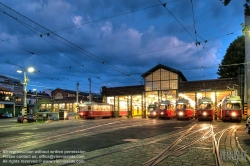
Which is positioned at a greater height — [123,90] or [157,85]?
[157,85]

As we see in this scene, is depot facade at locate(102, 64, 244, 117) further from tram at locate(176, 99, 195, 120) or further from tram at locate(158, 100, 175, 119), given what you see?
tram at locate(176, 99, 195, 120)

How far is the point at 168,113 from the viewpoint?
39938 millimetres

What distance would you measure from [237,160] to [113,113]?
4607 centimetres

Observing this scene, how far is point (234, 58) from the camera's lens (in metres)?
43.6

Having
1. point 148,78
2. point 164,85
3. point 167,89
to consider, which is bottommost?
point 167,89

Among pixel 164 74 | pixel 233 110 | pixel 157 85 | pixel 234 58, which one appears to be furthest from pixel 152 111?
pixel 234 58

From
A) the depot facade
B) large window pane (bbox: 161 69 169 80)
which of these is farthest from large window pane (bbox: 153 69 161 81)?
large window pane (bbox: 161 69 169 80)

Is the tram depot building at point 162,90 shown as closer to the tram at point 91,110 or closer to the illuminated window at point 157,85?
the illuminated window at point 157,85

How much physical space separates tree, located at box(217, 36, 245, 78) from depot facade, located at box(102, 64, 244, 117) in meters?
4.10

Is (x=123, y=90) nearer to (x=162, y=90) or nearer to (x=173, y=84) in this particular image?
(x=162, y=90)

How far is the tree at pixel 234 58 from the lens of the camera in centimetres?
4300

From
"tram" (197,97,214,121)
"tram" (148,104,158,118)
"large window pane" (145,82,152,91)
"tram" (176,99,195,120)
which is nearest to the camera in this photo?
"tram" (197,97,214,121)

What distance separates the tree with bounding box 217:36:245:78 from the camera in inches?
1693

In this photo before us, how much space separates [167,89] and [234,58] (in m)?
14.5
